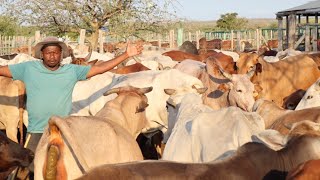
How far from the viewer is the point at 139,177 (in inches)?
150

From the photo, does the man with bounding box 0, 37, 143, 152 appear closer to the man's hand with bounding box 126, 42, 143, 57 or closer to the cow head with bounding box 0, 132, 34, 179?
the cow head with bounding box 0, 132, 34, 179

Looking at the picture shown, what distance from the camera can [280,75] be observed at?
12.2m

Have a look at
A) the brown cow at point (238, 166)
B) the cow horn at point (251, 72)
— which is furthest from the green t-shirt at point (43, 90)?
the cow horn at point (251, 72)

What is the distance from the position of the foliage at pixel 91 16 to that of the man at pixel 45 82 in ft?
71.8

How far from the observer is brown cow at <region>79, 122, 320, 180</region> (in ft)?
12.6

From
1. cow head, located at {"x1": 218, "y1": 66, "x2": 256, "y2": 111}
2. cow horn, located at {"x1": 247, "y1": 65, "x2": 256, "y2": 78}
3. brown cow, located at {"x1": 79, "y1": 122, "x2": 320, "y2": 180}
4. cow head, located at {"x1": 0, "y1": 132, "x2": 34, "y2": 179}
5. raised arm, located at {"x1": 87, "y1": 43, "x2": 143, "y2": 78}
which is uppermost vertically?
raised arm, located at {"x1": 87, "y1": 43, "x2": 143, "y2": 78}

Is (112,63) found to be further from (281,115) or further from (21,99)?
Result: (21,99)

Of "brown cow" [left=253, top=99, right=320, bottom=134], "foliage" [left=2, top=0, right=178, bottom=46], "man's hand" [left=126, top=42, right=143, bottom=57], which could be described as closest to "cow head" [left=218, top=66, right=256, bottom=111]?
"brown cow" [left=253, top=99, right=320, bottom=134]

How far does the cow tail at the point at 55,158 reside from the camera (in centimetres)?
549

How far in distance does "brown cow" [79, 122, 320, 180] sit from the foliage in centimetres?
2454

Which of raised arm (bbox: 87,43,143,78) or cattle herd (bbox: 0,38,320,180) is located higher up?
raised arm (bbox: 87,43,143,78)

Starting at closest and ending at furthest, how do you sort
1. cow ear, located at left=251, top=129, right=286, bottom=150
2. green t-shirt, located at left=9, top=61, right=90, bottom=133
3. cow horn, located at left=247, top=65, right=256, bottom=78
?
cow ear, located at left=251, top=129, right=286, bottom=150 → green t-shirt, located at left=9, top=61, right=90, bottom=133 → cow horn, located at left=247, top=65, right=256, bottom=78

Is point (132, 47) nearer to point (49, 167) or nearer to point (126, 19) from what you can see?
point (49, 167)

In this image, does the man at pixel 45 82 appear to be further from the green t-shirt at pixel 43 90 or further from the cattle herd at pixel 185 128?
the cattle herd at pixel 185 128
